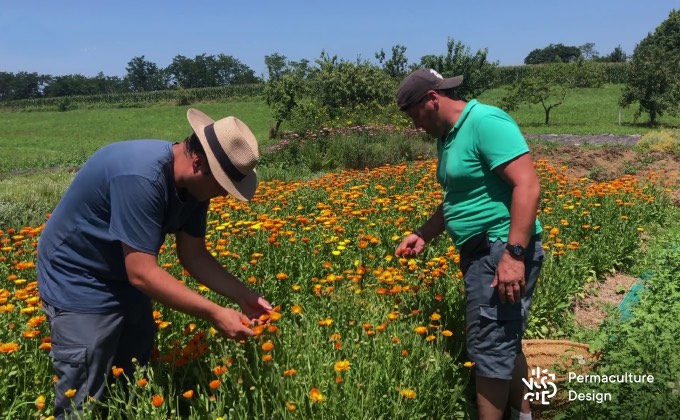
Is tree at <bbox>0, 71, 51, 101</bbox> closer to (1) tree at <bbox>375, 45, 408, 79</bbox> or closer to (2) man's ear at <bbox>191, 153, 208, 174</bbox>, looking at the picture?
(1) tree at <bbox>375, 45, 408, 79</bbox>

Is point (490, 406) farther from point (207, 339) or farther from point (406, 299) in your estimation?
point (207, 339)

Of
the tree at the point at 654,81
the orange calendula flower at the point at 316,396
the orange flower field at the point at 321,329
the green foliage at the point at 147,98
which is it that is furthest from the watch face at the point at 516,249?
the green foliage at the point at 147,98

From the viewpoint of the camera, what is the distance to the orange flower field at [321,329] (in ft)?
7.18

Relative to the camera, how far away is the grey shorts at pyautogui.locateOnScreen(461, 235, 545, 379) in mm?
2461

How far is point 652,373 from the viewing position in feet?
8.30

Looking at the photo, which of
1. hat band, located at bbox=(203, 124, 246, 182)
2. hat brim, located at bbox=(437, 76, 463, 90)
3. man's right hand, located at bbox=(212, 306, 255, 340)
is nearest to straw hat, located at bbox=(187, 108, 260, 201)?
hat band, located at bbox=(203, 124, 246, 182)

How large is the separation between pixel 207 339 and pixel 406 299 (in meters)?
1.13

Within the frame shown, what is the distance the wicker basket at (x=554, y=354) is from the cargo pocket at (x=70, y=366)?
2.35 meters

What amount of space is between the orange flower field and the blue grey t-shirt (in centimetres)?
33

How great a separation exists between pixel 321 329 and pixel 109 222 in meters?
1.16

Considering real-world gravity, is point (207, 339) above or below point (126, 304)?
below

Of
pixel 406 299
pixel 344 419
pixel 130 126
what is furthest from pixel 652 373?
pixel 130 126

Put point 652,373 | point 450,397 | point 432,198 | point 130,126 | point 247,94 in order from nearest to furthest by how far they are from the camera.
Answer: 1. point 652,373
2. point 450,397
3. point 432,198
4. point 130,126
5. point 247,94

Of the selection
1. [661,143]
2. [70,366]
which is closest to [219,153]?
[70,366]
